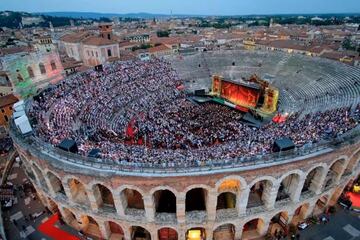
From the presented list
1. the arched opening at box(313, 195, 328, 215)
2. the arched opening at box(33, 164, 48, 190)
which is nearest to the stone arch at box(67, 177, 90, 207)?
the arched opening at box(33, 164, 48, 190)

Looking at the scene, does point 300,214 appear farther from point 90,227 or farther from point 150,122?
point 150,122

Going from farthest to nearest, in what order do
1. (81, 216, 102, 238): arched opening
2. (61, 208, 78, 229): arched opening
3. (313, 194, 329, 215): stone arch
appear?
1. (313, 194, 329, 215): stone arch
2. (61, 208, 78, 229): arched opening
3. (81, 216, 102, 238): arched opening

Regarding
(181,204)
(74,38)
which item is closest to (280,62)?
(181,204)

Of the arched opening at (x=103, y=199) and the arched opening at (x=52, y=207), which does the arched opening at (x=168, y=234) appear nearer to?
the arched opening at (x=103, y=199)

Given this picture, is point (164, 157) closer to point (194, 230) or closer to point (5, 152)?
point (194, 230)

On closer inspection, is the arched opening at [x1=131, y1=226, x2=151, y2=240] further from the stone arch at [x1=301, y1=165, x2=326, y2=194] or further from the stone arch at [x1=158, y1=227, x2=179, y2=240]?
the stone arch at [x1=301, y1=165, x2=326, y2=194]
